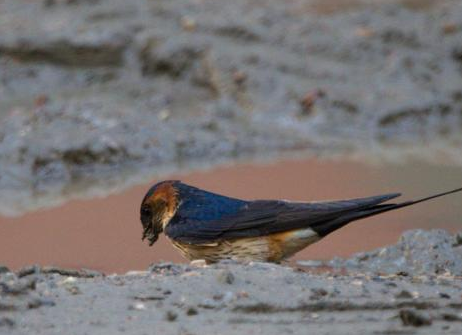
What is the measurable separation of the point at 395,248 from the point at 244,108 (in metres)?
3.67

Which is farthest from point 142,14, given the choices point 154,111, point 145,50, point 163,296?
point 163,296

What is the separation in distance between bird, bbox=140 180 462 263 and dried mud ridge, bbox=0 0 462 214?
2540 millimetres

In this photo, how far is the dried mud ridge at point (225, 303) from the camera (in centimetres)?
495

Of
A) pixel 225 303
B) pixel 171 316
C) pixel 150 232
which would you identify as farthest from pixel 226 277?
pixel 150 232

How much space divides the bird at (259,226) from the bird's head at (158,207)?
0.70 feet

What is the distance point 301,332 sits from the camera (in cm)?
490

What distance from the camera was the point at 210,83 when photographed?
36.4ft

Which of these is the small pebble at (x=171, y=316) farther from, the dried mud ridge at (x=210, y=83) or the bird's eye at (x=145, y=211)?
the dried mud ridge at (x=210, y=83)

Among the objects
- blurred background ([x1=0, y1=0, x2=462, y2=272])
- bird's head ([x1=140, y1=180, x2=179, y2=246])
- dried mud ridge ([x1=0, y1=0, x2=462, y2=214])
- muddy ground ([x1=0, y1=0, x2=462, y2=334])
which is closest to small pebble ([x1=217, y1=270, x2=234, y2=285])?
bird's head ([x1=140, y1=180, x2=179, y2=246])

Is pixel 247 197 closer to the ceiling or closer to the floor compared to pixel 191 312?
closer to the ceiling

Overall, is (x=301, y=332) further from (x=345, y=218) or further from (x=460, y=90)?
(x=460, y=90)

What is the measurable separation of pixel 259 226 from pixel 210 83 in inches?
179

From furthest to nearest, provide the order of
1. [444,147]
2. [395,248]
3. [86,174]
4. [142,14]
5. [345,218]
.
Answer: [142,14] < [444,147] < [86,174] < [395,248] < [345,218]

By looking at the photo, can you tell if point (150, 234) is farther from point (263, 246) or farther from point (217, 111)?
point (217, 111)
